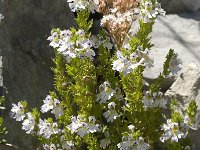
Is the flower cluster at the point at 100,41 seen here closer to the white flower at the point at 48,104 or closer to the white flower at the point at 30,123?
the white flower at the point at 48,104

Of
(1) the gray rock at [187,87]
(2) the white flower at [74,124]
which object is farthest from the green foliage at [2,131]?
(1) the gray rock at [187,87]

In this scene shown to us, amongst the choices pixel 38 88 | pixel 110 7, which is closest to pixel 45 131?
pixel 38 88

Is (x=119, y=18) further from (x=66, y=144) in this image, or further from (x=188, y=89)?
(x=66, y=144)

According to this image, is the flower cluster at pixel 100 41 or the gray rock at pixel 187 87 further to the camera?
the gray rock at pixel 187 87

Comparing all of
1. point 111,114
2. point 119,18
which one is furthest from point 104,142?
point 119,18

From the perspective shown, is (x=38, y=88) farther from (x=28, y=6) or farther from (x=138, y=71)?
(x=138, y=71)

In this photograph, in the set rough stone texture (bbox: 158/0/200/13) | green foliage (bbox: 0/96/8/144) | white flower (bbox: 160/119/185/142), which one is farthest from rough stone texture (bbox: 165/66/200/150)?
rough stone texture (bbox: 158/0/200/13)
